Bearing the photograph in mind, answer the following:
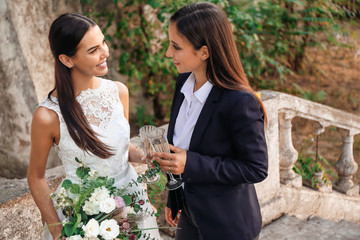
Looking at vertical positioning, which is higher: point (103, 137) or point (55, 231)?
point (103, 137)

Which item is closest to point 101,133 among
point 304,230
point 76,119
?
point 76,119

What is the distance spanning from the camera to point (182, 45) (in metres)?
1.79

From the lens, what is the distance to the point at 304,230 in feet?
11.4

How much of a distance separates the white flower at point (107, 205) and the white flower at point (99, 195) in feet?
0.05

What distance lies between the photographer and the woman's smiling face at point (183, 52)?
70.3 inches

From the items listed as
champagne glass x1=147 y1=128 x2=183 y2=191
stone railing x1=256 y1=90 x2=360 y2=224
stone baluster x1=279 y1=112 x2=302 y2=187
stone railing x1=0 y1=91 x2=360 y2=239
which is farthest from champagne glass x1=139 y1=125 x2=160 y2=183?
stone baluster x1=279 y1=112 x2=302 y2=187

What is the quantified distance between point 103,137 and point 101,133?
2cm

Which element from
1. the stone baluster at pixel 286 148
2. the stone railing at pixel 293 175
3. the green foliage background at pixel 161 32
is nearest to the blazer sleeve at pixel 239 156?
the stone railing at pixel 293 175

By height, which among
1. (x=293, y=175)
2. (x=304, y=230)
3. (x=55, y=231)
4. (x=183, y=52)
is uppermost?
(x=183, y=52)

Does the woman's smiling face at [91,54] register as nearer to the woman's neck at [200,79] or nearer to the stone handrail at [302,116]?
the woman's neck at [200,79]

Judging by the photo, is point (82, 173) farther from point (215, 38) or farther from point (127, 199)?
point (215, 38)

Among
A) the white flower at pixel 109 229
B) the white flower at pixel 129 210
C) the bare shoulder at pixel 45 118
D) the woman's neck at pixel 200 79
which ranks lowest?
the white flower at pixel 129 210

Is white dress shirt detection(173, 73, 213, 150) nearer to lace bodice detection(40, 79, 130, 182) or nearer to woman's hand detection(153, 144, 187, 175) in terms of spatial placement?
woman's hand detection(153, 144, 187, 175)

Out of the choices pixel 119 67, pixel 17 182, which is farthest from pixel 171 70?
pixel 17 182
